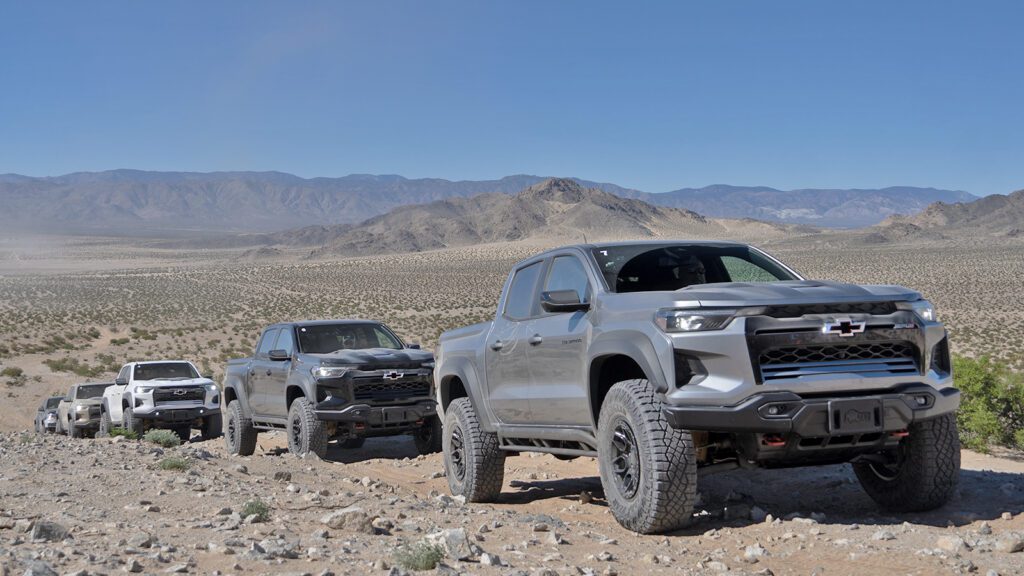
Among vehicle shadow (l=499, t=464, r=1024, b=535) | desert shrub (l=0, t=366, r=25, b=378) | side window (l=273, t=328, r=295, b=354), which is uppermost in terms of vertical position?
side window (l=273, t=328, r=295, b=354)

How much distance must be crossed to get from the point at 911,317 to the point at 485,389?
355 cm

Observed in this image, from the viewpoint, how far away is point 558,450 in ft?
26.8

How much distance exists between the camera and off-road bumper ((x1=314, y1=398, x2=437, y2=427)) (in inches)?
492

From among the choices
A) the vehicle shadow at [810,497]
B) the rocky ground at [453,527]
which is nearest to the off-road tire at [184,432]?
the rocky ground at [453,527]

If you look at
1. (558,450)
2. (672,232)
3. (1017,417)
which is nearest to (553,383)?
(558,450)

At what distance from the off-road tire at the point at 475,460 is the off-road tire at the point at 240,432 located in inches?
263

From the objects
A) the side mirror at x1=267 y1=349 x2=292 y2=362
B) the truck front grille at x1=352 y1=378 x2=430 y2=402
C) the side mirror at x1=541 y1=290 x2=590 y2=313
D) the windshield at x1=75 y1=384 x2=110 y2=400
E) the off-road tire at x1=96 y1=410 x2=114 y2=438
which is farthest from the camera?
the windshield at x1=75 y1=384 x2=110 y2=400

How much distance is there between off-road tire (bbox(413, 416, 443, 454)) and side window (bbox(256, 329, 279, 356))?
8.60 feet

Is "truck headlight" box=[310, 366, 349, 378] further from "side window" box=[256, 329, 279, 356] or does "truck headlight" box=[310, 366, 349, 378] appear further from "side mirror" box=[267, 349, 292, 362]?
"side window" box=[256, 329, 279, 356]

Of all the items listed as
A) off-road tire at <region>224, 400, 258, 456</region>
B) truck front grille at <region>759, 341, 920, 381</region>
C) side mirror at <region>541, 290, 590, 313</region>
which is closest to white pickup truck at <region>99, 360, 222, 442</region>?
off-road tire at <region>224, 400, 258, 456</region>

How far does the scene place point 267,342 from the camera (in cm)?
1501

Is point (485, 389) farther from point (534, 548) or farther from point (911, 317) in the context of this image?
point (911, 317)

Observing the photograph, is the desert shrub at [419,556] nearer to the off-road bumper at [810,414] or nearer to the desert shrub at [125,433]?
the off-road bumper at [810,414]

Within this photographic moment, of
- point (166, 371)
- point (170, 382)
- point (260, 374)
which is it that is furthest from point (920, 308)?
point (166, 371)
